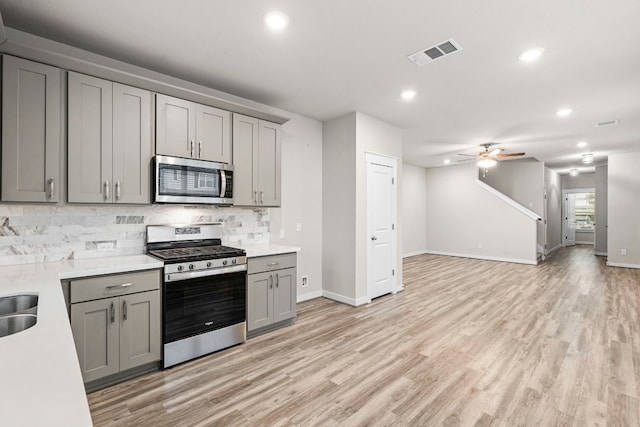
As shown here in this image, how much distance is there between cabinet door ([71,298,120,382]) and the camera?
219 cm

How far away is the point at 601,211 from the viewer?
881 cm

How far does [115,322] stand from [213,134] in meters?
1.94

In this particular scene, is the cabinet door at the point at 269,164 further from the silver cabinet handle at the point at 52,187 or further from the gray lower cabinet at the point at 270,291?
the silver cabinet handle at the point at 52,187

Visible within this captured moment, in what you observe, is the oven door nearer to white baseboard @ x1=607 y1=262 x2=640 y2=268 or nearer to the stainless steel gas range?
the stainless steel gas range

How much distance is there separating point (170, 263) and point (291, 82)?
2.29 meters

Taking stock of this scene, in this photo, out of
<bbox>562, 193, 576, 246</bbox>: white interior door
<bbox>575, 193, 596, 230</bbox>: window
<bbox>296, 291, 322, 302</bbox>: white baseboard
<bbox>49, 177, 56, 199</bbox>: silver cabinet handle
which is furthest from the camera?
<bbox>575, 193, 596, 230</bbox>: window

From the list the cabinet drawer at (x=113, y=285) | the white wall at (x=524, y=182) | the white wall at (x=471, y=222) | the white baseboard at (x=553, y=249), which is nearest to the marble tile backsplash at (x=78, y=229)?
the cabinet drawer at (x=113, y=285)

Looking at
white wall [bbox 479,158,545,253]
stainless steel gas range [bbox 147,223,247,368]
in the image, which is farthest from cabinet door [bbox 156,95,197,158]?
white wall [bbox 479,158,545,253]

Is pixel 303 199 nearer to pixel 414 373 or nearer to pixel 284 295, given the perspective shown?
pixel 284 295

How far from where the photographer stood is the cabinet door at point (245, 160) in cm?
338

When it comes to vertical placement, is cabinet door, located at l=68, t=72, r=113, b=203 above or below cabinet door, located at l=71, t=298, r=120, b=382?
above

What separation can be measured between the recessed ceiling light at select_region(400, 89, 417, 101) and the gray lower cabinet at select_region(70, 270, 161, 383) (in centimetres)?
334

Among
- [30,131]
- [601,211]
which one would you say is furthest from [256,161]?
[601,211]

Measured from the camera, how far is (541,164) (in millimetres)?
8445
